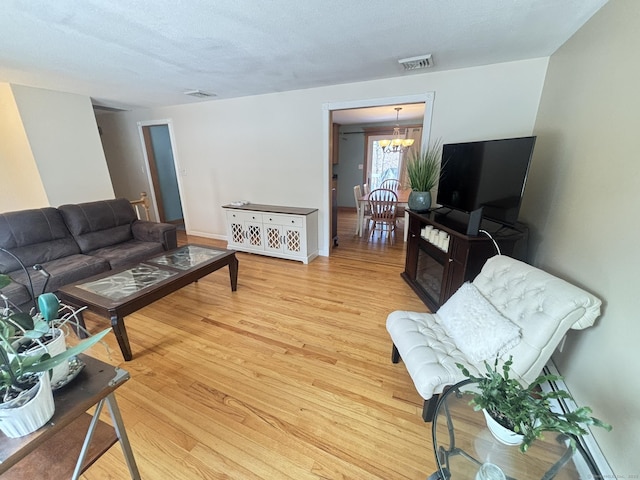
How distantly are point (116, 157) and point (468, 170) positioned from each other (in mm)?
6153

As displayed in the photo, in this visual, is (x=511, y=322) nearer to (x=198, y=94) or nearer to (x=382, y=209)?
(x=382, y=209)

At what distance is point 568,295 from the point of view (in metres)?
1.20

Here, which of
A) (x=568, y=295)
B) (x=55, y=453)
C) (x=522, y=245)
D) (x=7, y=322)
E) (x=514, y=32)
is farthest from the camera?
(x=522, y=245)

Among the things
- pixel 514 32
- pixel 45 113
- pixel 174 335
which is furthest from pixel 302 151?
pixel 45 113

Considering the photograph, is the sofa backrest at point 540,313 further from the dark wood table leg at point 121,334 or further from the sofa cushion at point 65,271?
the sofa cushion at point 65,271

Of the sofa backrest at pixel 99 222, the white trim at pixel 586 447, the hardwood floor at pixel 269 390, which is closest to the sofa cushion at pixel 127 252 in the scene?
the sofa backrest at pixel 99 222

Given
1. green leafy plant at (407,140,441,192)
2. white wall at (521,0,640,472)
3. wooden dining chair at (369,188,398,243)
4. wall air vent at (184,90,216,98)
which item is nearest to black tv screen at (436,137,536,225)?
green leafy plant at (407,140,441,192)

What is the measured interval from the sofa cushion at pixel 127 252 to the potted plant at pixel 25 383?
222cm

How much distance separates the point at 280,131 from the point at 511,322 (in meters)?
3.45

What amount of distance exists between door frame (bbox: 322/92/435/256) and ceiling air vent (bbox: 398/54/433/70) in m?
0.38

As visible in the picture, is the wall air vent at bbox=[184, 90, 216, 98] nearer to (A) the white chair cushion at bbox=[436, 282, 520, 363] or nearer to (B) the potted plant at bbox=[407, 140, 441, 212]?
(B) the potted plant at bbox=[407, 140, 441, 212]

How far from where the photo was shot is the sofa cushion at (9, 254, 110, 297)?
7.16ft

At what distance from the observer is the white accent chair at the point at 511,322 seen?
120 centimetres

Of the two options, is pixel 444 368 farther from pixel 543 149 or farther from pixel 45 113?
pixel 45 113
